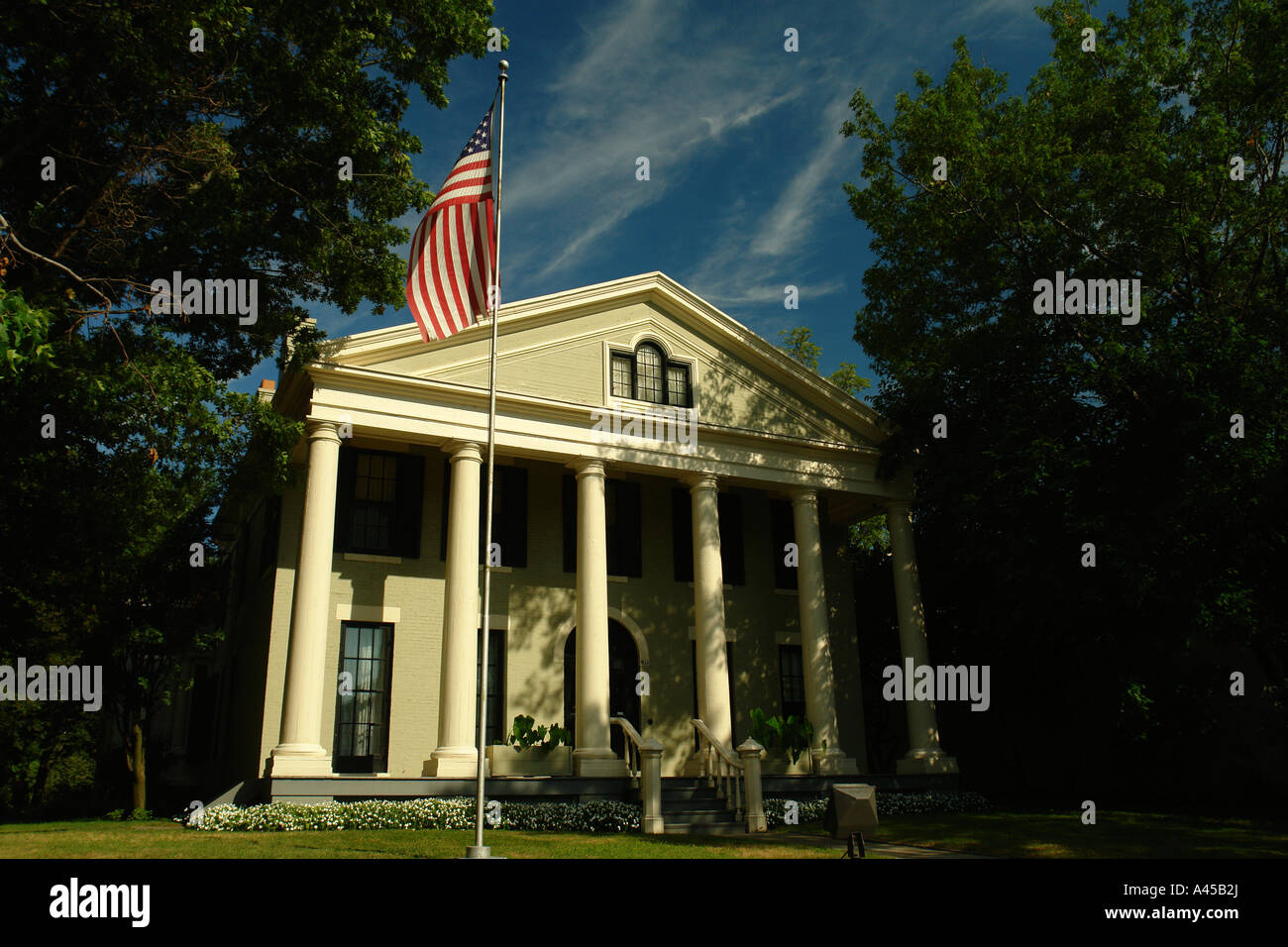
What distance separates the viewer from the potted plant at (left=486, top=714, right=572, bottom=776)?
18.8 meters

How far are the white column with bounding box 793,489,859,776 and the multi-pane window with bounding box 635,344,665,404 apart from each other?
4.21 metres

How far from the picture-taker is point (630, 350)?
847 inches

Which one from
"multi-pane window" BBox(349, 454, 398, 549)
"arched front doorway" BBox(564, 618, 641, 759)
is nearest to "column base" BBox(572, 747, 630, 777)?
"arched front doorway" BBox(564, 618, 641, 759)

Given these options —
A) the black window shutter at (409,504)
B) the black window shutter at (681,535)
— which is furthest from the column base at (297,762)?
the black window shutter at (681,535)

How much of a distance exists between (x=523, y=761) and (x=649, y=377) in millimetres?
9061

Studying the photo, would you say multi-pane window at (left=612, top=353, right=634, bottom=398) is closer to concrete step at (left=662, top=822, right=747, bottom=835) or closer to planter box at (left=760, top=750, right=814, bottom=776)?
planter box at (left=760, top=750, right=814, bottom=776)

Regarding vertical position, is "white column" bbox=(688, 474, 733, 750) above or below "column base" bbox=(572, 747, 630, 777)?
above

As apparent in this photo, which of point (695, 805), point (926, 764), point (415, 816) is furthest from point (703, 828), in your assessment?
point (926, 764)

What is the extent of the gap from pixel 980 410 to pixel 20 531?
19.9 metres

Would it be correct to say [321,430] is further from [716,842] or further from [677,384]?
[716,842]

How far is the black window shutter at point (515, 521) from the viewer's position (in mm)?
20688

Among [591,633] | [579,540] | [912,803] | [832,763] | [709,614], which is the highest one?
[579,540]
